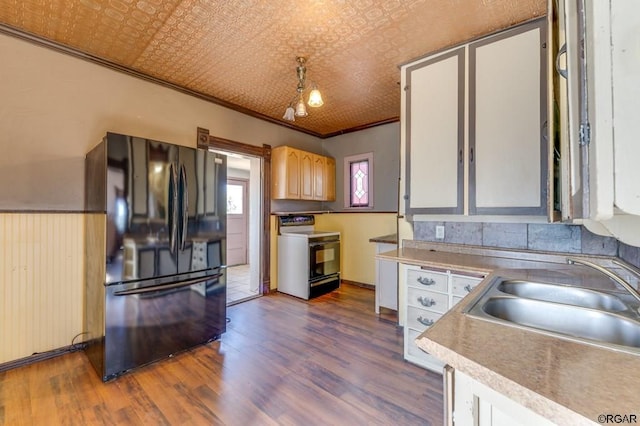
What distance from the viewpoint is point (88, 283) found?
235cm

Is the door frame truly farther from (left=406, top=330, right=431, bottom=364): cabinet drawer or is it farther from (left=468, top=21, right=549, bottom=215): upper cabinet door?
(left=468, top=21, right=549, bottom=215): upper cabinet door

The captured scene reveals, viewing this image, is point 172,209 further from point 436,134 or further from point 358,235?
point 358,235

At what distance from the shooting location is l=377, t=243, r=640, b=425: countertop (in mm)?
520

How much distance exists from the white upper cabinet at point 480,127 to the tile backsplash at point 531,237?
0.70 feet

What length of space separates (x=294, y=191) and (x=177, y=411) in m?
2.90

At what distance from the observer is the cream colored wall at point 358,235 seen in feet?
13.9

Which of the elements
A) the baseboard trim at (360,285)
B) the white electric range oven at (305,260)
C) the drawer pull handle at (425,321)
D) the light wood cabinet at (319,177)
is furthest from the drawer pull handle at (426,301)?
the light wood cabinet at (319,177)

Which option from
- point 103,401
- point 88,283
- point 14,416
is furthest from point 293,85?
point 14,416

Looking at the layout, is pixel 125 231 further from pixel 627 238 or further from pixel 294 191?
pixel 627 238

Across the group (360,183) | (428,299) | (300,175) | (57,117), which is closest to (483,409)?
(428,299)

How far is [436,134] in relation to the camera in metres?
2.33

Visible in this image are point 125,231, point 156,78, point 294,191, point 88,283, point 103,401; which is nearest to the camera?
point 103,401

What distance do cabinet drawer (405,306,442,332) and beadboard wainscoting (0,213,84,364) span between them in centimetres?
278

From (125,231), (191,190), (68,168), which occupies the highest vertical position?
(68,168)
